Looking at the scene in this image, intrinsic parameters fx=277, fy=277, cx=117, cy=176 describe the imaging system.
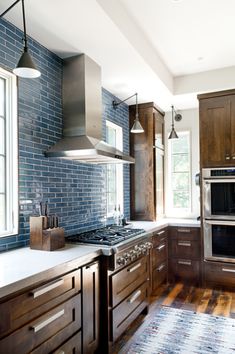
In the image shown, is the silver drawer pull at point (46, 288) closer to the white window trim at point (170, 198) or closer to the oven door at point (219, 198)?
the oven door at point (219, 198)

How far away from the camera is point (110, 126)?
3846 mm

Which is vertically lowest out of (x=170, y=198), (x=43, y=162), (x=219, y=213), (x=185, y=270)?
(x=185, y=270)

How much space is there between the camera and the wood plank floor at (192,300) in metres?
3.03

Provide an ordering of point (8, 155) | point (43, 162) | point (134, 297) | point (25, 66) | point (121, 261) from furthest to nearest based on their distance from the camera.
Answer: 1. point (134, 297)
2. point (43, 162)
3. point (121, 261)
4. point (8, 155)
5. point (25, 66)

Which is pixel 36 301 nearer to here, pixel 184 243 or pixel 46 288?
pixel 46 288

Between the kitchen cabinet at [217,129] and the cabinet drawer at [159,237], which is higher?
the kitchen cabinet at [217,129]

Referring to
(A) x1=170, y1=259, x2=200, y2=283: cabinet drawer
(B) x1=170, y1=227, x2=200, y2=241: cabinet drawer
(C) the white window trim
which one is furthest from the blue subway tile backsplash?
(C) the white window trim

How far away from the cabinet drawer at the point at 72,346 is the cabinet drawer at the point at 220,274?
2361 mm

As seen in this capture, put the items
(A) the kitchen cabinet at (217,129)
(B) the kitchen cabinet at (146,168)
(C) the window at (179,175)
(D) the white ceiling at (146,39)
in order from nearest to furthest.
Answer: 1. (D) the white ceiling at (146,39)
2. (A) the kitchen cabinet at (217,129)
3. (B) the kitchen cabinet at (146,168)
4. (C) the window at (179,175)

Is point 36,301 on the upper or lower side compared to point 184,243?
upper

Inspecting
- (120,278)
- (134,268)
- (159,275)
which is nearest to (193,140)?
(159,275)

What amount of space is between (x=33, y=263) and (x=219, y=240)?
2731mm

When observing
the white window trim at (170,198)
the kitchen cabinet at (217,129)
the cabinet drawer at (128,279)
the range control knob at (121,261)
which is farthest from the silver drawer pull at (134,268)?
the white window trim at (170,198)

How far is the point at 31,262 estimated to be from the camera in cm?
177
